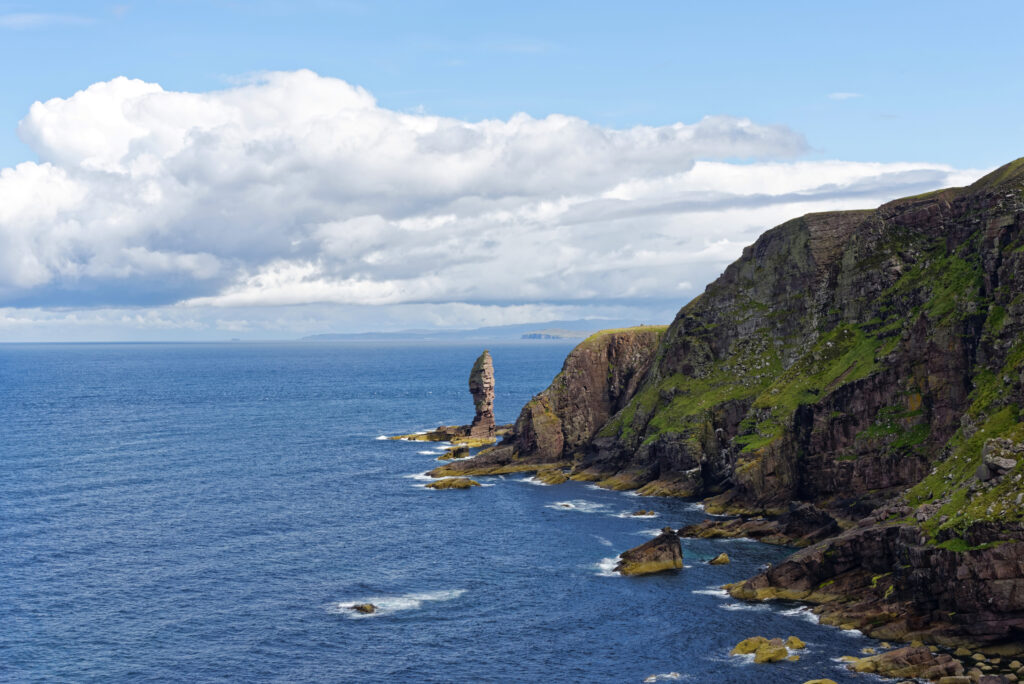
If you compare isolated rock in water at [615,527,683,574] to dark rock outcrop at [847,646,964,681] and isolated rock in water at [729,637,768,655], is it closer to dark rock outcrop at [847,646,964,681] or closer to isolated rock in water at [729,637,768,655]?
isolated rock in water at [729,637,768,655]

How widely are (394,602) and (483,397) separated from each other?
10819 cm

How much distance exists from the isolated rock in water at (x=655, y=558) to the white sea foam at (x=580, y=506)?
1156 inches

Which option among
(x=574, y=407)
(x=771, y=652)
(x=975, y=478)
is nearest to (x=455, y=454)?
(x=574, y=407)

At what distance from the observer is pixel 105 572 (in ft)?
326

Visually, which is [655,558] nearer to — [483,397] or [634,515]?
[634,515]

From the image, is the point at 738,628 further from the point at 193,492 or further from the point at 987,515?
the point at 193,492

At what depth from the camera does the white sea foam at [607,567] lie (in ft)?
319

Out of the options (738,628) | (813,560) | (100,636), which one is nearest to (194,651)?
(100,636)

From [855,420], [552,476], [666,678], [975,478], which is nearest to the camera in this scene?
[666,678]

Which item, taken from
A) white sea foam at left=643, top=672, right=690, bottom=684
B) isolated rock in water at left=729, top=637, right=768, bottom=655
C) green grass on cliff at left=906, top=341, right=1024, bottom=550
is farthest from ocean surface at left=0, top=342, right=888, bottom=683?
green grass on cliff at left=906, top=341, right=1024, bottom=550

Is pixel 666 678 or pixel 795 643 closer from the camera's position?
pixel 666 678

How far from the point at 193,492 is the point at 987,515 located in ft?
386

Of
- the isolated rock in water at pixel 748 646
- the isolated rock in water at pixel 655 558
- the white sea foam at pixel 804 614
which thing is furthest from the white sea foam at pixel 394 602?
the white sea foam at pixel 804 614

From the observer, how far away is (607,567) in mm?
100188
